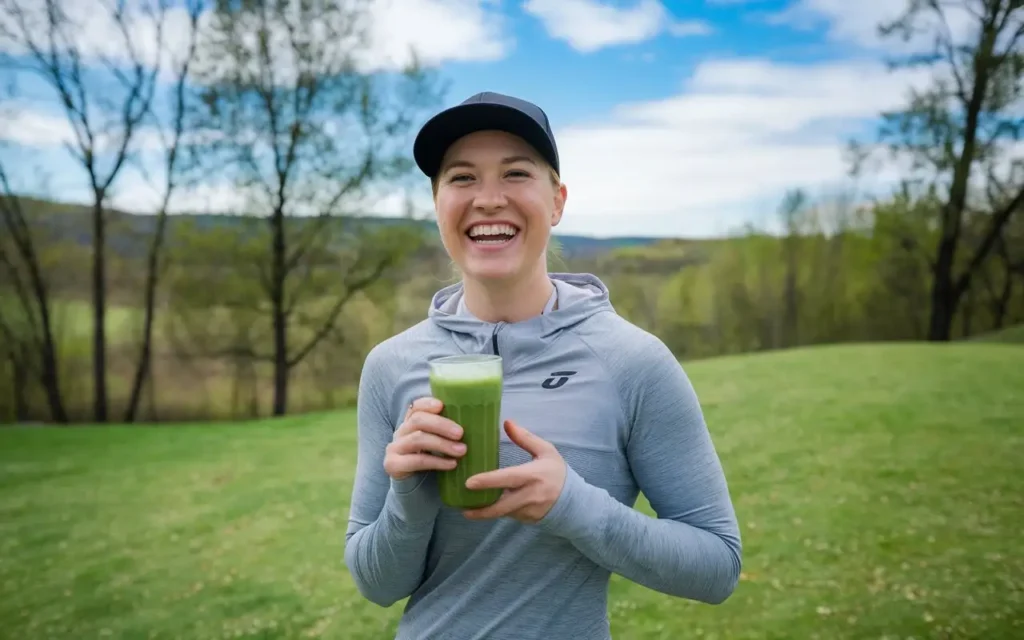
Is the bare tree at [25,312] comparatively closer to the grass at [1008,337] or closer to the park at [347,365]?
the park at [347,365]

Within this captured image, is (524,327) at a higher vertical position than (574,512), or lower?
higher

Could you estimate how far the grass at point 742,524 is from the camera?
526 centimetres

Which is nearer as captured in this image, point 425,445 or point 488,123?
point 425,445

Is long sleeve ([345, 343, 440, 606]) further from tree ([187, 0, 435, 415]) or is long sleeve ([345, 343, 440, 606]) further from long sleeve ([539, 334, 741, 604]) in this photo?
tree ([187, 0, 435, 415])

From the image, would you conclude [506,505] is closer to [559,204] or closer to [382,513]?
[382,513]

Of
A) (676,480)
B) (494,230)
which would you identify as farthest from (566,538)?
(494,230)

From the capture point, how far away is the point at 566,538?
1454mm

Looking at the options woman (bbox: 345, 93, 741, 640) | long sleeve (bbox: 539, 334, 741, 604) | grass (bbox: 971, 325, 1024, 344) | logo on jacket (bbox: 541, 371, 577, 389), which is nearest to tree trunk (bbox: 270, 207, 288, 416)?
woman (bbox: 345, 93, 741, 640)

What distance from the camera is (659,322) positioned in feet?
87.2

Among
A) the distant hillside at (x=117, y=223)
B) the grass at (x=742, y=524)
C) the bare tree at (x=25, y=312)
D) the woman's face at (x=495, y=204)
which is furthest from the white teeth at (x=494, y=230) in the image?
the bare tree at (x=25, y=312)

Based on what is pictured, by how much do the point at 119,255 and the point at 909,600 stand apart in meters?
17.6

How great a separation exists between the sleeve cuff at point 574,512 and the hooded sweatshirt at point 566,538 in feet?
0.47

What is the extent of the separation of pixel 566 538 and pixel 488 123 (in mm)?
894

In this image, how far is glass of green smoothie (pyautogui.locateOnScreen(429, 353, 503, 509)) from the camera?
1.36m
